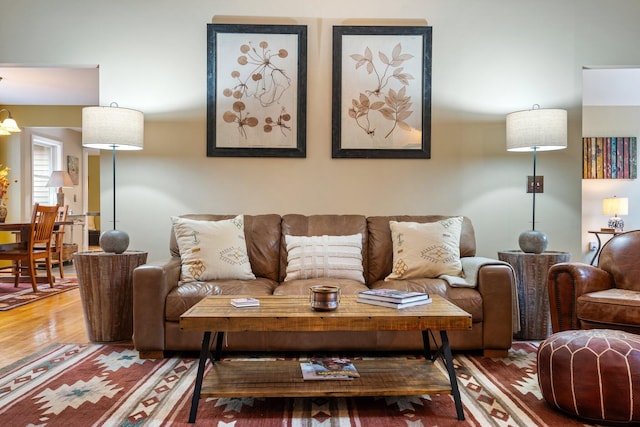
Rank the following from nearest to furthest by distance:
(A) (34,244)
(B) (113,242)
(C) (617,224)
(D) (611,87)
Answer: (B) (113,242)
(A) (34,244)
(D) (611,87)
(C) (617,224)

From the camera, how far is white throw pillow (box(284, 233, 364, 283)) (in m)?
2.96

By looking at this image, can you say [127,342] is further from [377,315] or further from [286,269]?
[377,315]

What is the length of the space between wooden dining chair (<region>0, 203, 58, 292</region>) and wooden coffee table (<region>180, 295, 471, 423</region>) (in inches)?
149

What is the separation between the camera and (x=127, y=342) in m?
2.95

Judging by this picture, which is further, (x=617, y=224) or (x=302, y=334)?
(x=617, y=224)

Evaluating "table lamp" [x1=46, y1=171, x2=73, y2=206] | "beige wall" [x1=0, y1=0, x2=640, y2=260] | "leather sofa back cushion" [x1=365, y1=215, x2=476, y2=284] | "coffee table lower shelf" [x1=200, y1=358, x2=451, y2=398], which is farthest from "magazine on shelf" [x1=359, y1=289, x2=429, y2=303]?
"table lamp" [x1=46, y1=171, x2=73, y2=206]

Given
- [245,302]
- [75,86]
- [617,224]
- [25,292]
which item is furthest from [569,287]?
[75,86]

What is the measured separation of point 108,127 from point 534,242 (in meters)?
3.04

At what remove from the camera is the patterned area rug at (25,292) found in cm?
423

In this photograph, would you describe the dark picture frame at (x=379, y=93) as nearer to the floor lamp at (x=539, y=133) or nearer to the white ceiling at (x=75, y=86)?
the floor lamp at (x=539, y=133)

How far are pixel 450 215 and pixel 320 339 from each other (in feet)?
5.20

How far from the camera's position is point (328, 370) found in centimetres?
203

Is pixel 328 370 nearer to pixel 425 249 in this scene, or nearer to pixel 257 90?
pixel 425 249

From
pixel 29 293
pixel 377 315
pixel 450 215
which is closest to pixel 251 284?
pixel 377 315
